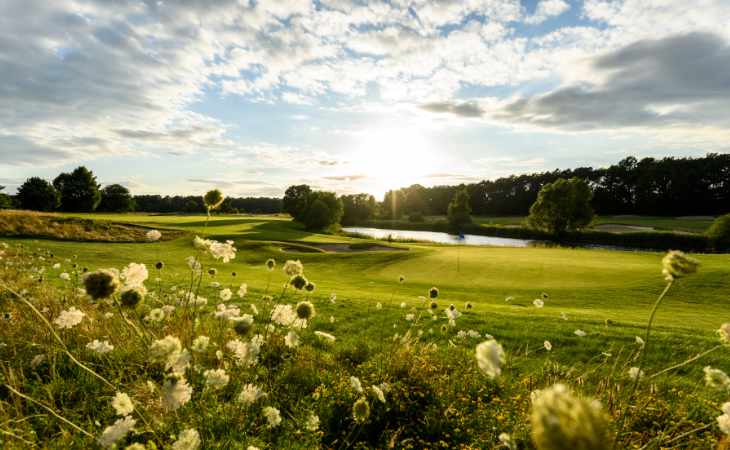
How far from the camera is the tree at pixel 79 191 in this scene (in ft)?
278

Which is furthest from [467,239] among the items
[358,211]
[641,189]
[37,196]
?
[37,196]

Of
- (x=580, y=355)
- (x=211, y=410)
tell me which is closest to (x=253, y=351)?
(x=211, y=410)

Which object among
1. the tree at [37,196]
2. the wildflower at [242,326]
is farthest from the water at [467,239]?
the tree at [37,196]

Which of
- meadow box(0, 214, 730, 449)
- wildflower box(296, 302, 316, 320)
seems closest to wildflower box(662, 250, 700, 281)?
meadow box(0, 214, 730, 449)

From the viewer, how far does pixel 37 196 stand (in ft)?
257

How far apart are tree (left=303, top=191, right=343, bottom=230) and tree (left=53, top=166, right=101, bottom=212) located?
182ft

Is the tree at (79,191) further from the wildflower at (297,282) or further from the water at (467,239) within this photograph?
the wildflower at (297,282)

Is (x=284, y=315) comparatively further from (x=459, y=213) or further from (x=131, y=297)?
(x=459, y=213)

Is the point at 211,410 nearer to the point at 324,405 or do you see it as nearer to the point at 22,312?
the point at 324,405

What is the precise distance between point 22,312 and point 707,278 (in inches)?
999

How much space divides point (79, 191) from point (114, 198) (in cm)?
859

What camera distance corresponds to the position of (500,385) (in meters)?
4.98

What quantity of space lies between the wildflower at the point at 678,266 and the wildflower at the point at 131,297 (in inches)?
126

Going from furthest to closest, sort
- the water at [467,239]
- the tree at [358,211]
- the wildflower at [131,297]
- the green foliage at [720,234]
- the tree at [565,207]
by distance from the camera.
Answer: the tree at [358,211] < the tree at [565,207] < the water at [467,239] < the green foliage at [720,234] < the wildflower at [131,297]
